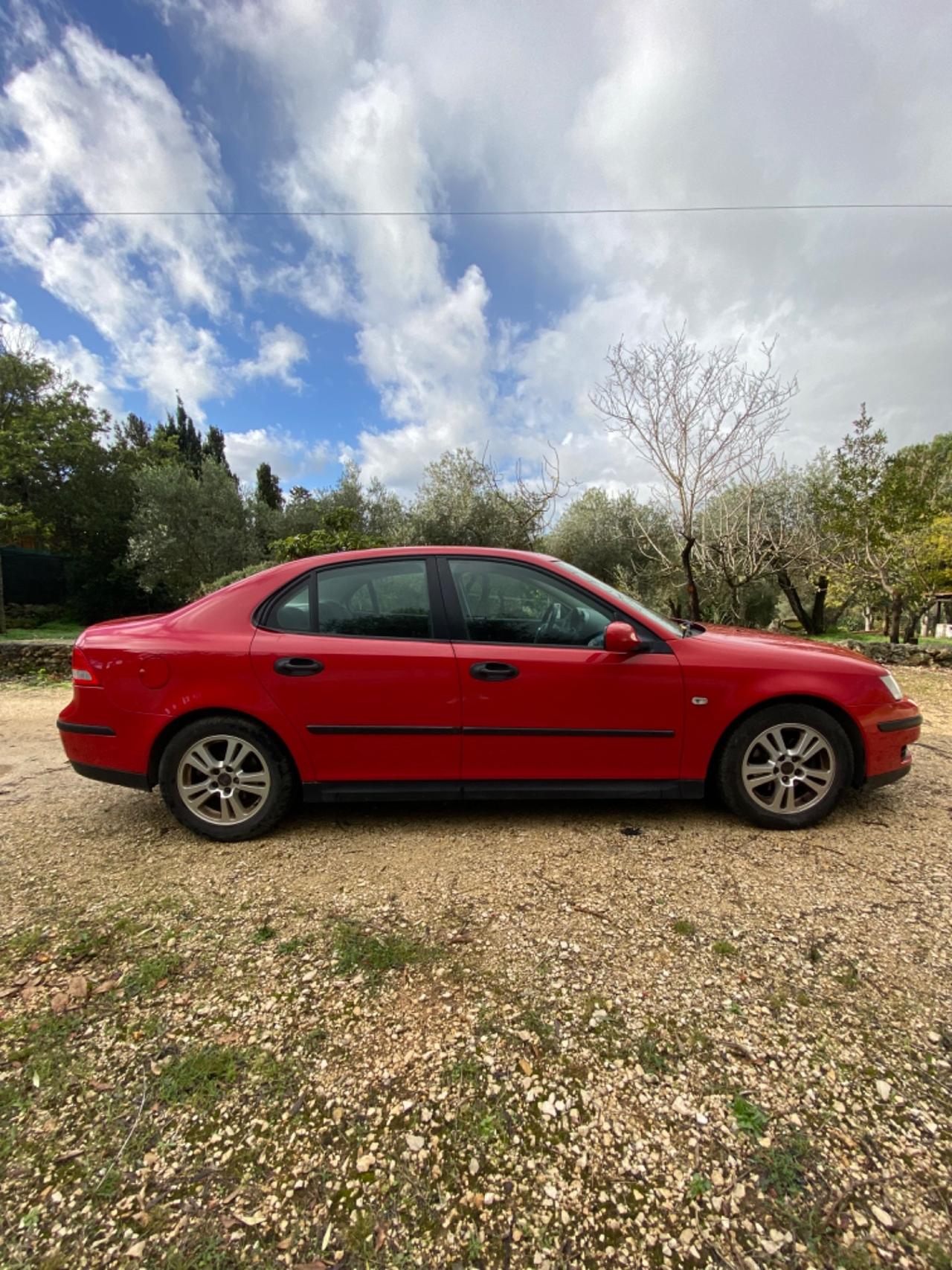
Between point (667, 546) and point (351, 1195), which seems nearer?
point (351, 1195)

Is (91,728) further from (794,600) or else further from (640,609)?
(794,600)

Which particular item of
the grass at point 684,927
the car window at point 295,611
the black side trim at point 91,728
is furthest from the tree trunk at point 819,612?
the black side trim at point 91,728

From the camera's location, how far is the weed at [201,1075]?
1410 millimetres

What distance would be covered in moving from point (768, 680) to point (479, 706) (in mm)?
1461

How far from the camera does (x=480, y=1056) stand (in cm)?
150

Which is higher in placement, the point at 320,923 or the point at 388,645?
the point at 388,645

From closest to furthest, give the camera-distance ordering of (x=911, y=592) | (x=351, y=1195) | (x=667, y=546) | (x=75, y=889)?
(x=351, y=1195), (x=75, y=889), (x=911, y=592), (x=667, y=546)

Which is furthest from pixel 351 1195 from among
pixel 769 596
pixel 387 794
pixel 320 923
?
pixel 769 596

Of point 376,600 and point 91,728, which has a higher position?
point 376,600

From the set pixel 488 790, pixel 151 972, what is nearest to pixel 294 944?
pixel 151 972

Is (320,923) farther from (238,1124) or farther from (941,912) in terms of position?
(941,912)

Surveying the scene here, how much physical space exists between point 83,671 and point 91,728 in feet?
0.97

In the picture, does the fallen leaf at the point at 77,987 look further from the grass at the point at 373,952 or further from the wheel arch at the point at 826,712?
the wheel arch at the point at 826,712

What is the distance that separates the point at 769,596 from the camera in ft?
56.2
